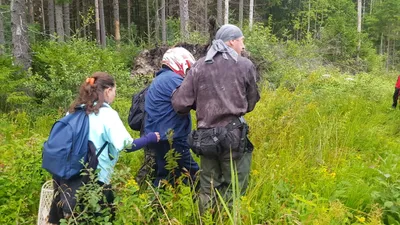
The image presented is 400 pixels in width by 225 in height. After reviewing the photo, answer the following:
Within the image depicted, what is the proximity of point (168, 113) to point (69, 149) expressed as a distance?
1086mm

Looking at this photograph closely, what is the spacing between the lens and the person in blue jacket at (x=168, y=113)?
11.3 feet

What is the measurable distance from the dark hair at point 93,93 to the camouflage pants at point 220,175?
3.39ft

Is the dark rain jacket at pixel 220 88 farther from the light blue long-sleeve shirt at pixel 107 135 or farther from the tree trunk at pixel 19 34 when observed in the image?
the tree trunk at pixel 19 34

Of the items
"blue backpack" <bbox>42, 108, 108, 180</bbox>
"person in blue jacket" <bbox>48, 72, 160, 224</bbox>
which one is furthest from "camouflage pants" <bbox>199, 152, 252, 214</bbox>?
"blue backpack" <bbox>42, 108, 108, 180</bbox>

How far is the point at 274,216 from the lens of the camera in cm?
303

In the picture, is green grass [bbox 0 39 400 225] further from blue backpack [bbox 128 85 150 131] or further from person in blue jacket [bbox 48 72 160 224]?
blue backpack [bbox 128 85 150 131]

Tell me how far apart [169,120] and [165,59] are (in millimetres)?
601

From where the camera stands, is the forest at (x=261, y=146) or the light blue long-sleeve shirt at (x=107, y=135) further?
the forest at (x=261, y=146)

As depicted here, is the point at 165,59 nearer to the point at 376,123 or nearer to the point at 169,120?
the point at 169,120

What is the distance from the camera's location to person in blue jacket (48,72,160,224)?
2.70 meters

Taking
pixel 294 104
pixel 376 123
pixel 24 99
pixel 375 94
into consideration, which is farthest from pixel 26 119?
pixel 375 94

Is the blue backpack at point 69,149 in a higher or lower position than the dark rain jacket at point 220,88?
lower

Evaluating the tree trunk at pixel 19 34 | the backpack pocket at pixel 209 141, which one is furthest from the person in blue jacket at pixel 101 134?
the tree trunk at pixel 19 34

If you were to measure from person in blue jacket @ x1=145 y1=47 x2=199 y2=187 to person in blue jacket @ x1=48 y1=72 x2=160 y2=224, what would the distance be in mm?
613
